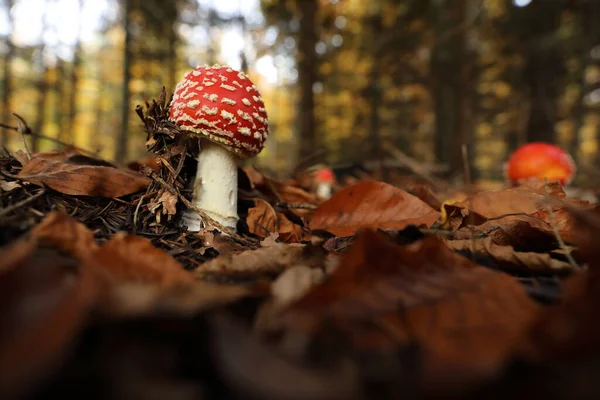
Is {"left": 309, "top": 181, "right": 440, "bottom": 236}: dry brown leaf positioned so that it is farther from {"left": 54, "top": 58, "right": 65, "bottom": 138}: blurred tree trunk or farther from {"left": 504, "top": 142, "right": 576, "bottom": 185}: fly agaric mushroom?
{"left": 54, "top": 58, "right": 65, "bottom": 138}: blurred tree trunk

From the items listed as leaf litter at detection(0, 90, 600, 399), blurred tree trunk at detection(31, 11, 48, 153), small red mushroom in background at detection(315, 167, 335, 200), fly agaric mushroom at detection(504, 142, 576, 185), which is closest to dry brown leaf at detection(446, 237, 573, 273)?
leaf litter at detection(0, 90, 600, 399)

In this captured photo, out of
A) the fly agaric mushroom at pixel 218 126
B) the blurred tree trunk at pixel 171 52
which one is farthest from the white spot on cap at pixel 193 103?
the blurred tree trunk at pixel 171 52

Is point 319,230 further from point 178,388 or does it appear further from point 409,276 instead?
point 178,388

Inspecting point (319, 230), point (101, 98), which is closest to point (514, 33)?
point (319, 230)

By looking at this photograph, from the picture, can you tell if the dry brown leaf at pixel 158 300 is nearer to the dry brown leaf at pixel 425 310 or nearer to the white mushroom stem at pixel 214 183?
the dry brown leaf at pixel 425 310

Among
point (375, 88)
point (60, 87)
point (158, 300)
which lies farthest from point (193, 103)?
point (60, 87)

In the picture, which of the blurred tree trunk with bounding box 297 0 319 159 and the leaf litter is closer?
the leaf litter
